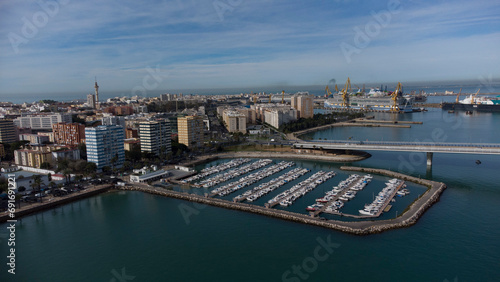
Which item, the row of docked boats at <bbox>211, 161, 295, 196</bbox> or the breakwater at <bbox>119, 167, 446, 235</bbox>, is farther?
the row of docked boats at <bbox>211, 161, 295, 196</bbox>

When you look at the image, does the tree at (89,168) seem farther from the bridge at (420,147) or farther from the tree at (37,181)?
the bridge at (420,147)

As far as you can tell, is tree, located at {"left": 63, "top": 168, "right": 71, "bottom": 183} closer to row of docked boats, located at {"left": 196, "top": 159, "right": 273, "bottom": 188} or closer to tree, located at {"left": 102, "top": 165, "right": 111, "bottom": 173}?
tree, located at {"left": 102, "top": 165, "right": 111, "bottom": 173}

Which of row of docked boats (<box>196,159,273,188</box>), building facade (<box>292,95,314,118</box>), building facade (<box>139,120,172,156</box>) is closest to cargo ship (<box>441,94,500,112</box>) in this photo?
building facade (<box>292,95,314,118</box>)

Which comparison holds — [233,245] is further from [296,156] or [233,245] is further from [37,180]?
[296,156]

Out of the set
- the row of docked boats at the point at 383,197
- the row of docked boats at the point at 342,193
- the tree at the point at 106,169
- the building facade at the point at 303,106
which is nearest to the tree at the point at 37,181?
the tree at the point at 106,169

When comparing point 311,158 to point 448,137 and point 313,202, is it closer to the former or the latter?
point 313,202
